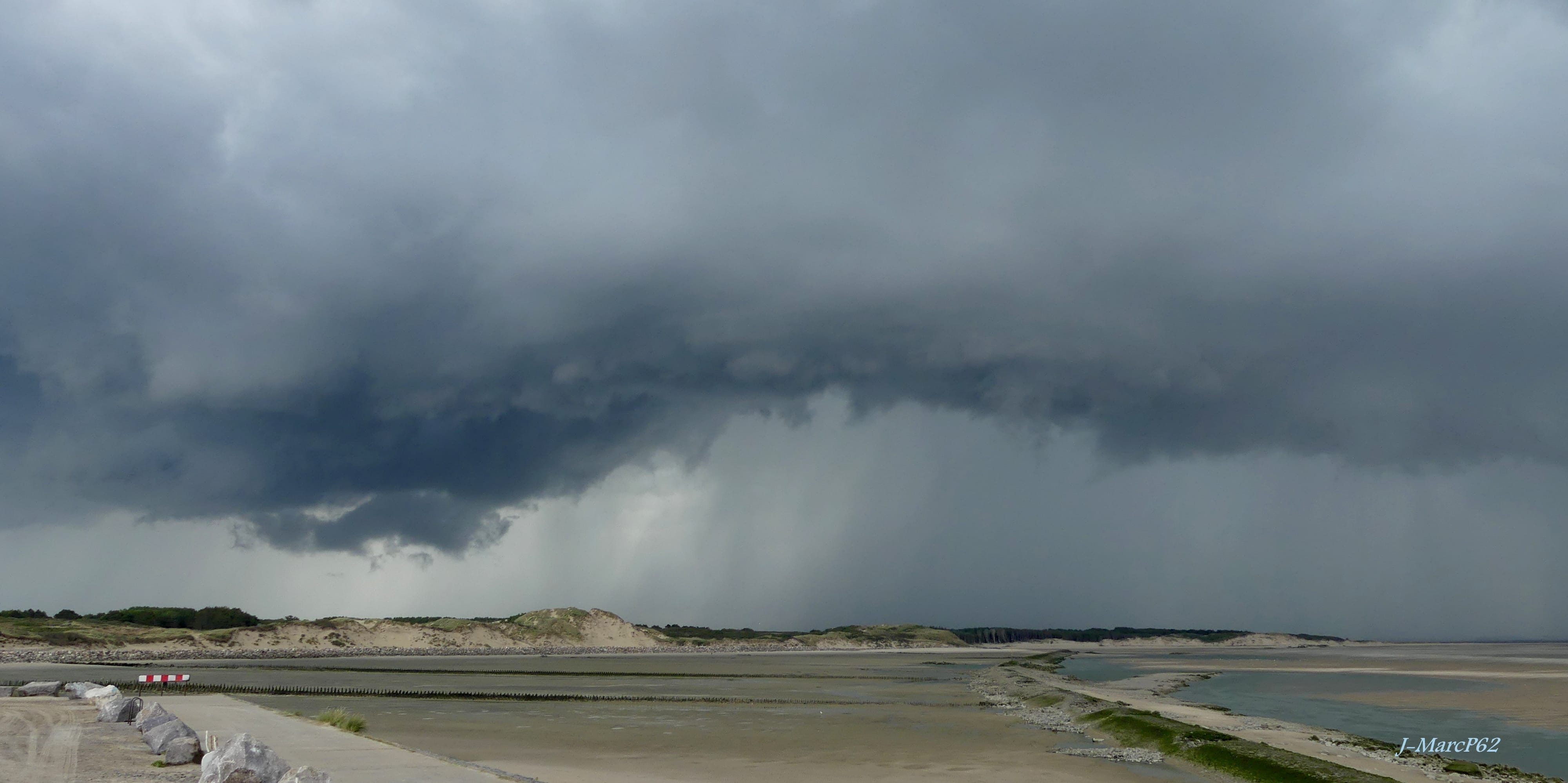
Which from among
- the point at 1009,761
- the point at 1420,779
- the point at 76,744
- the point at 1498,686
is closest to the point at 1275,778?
the point at 1420,779

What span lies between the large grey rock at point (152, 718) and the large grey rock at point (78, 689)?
1491 centimetres

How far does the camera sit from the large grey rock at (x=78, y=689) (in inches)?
1586

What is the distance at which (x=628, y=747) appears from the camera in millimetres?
32875

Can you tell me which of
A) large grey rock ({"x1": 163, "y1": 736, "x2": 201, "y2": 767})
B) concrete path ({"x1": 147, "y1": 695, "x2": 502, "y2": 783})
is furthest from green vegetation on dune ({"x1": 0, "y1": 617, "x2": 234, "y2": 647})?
large grey rock ({"x1": 163, "y1": 736, "x2": 201, "y2": 767})

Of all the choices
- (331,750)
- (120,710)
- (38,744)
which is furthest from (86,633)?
(331,750)

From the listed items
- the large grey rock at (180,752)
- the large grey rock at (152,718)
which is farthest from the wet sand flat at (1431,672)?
the large grey rock at (152,718)

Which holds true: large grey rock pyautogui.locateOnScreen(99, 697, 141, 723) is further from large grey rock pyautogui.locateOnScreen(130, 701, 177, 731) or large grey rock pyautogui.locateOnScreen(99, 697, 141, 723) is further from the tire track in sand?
large grey rock pyautogui.locateOnScreen(130, 701, 177, 731)

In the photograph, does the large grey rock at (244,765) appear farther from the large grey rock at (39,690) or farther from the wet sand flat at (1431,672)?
the wet sand flat at (1431,672)

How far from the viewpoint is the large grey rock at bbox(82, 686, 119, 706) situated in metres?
33.0

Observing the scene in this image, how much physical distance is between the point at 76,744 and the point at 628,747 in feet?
56.1

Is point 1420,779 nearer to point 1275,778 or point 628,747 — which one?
point 1275,778

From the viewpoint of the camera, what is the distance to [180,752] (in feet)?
70.8

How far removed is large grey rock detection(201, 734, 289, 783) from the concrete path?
8.02 ft

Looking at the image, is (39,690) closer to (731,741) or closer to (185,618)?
(731,741)
